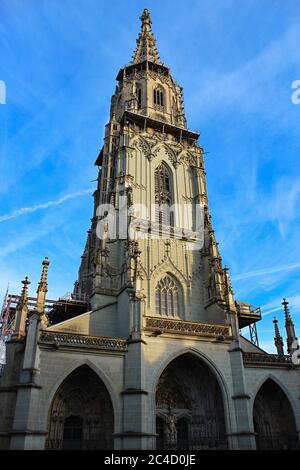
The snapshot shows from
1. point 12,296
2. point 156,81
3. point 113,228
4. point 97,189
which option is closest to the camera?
point 113,228

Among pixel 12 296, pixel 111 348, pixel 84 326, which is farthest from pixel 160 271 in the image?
pixel 12 296

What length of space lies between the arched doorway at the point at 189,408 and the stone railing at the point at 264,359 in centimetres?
238

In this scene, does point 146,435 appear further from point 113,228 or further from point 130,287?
point 113,228

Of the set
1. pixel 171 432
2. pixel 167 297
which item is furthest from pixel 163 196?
pixel 171 432

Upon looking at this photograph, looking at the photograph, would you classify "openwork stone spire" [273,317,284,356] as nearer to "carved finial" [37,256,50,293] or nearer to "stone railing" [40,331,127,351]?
"stone railing" [40,331,127,351]

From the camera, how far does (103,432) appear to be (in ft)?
56.4

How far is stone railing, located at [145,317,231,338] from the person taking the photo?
18.9m

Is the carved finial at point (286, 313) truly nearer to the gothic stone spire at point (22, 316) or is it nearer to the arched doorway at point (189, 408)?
the arched doorway at point (189, 408)

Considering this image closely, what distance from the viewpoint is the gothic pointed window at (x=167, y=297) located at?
75.9 feet

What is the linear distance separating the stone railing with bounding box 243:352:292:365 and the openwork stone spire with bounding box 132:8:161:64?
32.2 metres

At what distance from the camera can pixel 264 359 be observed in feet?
68.0

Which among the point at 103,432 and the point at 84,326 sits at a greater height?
the point at 84,326
